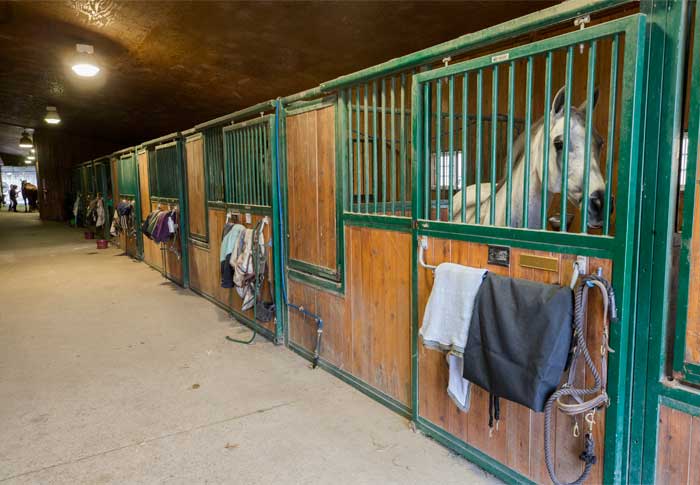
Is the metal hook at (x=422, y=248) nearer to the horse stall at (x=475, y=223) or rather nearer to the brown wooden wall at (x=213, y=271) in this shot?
A: the horse stall at (x=475, y=223)

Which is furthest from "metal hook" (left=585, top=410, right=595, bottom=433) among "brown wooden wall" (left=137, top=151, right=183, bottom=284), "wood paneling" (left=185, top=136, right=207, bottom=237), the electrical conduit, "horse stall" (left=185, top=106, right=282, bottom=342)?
"brown wooden wall" (left=137, top=151, right=183, bottom=284)

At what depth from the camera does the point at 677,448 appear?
1.48 m

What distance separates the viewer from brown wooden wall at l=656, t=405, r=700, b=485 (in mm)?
1438

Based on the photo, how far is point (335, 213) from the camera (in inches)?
117

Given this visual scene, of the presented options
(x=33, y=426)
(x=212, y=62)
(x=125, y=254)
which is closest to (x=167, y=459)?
(x=33, y=426)

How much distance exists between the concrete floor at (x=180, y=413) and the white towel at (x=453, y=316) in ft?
1.28

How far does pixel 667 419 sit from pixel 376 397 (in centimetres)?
152

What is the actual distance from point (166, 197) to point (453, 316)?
5075 mm

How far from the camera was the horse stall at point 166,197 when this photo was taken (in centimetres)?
558

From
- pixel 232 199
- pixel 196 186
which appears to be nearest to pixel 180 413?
pixel 232 199

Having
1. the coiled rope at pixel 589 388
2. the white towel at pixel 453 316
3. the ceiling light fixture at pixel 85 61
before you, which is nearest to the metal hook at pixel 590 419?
the coiled rope at pixel 589 388

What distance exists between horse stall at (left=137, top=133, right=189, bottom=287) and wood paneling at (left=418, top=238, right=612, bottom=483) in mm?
4067

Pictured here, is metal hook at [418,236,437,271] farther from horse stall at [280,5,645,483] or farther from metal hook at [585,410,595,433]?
metal hook at [585,410,595,433]

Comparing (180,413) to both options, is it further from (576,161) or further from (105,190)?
(105,190)
